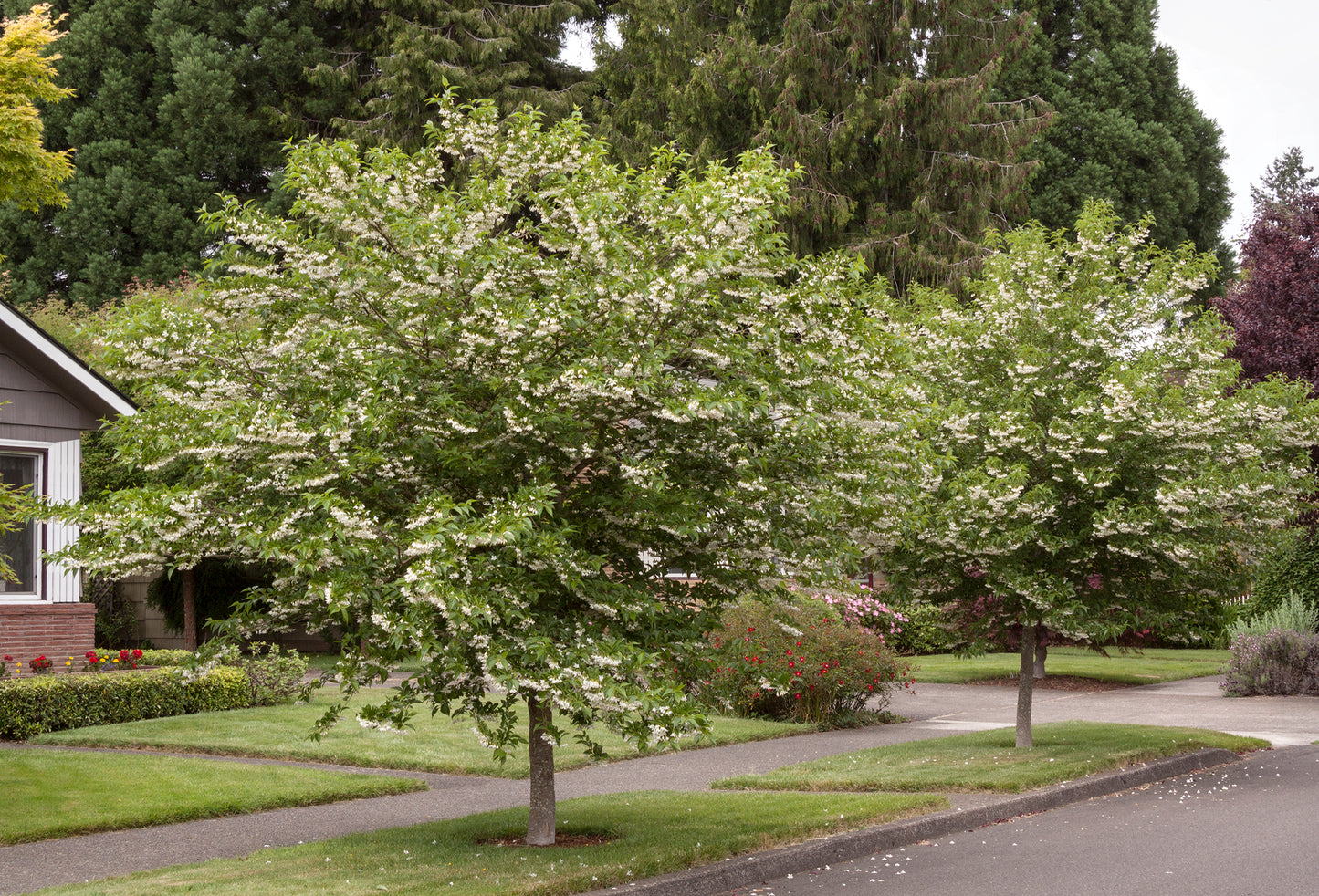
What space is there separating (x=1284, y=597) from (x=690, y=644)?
17.7m

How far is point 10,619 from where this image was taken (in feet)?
51.5

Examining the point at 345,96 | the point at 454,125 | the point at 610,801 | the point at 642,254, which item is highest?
the point at 345,96

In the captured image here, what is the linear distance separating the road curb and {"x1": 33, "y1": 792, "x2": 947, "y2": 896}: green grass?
0.18m

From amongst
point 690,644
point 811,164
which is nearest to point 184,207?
point 811,164

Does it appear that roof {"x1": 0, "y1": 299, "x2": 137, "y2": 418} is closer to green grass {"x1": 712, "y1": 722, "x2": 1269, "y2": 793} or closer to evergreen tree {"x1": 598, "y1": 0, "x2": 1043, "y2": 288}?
green grass {"x1": 712, "y1": 722, "x2": 1269, "y2": 793}

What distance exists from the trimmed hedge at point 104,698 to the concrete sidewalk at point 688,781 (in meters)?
2.98

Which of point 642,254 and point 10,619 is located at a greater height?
point 642,254

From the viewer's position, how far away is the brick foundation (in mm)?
15695

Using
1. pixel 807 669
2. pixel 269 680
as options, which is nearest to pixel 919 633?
pixel 807 669

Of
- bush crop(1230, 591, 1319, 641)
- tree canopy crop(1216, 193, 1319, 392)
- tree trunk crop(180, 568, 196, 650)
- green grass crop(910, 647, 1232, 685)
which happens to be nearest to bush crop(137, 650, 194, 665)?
tree trunk crop(180, 568, 196, 650)

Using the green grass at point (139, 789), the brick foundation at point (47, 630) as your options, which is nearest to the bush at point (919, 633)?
the brick foundation at point (47, 630)

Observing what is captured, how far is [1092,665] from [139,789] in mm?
19324

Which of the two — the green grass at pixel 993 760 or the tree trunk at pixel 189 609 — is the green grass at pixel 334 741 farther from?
the tree trunk at pixel 189 609

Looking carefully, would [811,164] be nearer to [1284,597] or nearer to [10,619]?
[1284,597]
